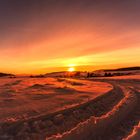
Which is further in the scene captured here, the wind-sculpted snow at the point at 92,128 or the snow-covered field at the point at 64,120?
the snow-covered field at the point at 64,120

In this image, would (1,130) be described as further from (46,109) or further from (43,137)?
(46,109)

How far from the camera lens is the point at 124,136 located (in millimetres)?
5414

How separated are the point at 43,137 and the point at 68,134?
0.58 m

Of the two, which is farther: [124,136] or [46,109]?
[46,109]

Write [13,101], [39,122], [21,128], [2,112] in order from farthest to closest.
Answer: [13,101], [2,112], [39,122], [21,128]

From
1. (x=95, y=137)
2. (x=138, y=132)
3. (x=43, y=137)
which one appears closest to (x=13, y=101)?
(x=43, y=137)

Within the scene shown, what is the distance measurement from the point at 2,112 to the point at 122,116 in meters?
3.72

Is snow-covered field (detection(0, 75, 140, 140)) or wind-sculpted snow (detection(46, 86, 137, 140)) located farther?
snow-covered field (detection(0, 75, 140, 140))

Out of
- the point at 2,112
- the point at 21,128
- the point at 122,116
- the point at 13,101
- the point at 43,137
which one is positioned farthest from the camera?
the point at 13,101

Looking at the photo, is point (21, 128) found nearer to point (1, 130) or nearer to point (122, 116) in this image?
point (1, 130)

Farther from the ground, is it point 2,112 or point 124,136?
point 2,112

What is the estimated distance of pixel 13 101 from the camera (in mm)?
8289

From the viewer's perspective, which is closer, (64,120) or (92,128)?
(92,128)

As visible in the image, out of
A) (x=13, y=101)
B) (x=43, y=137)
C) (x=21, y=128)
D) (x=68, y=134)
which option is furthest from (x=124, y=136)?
(x=13, y=101)
